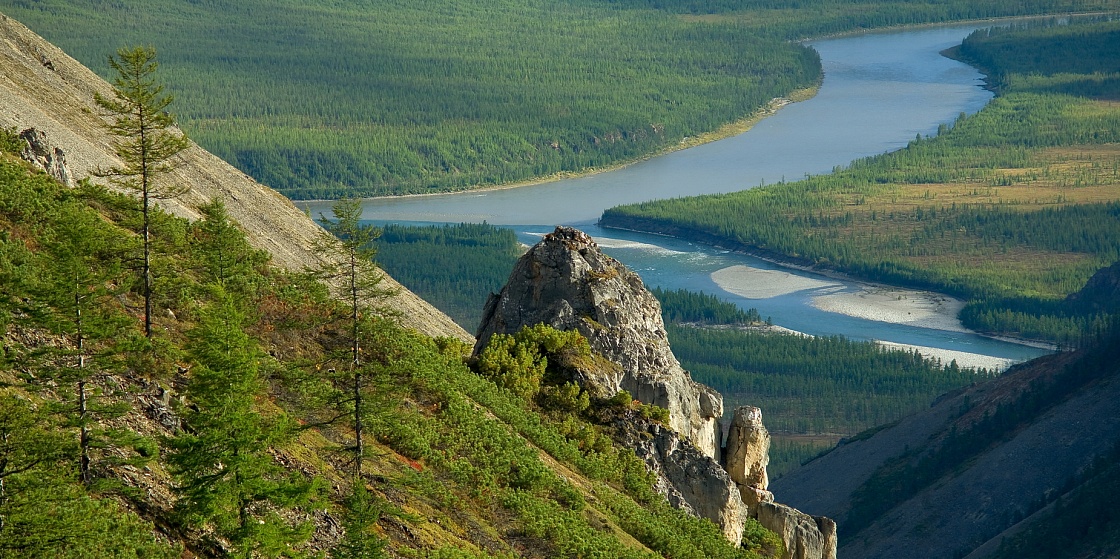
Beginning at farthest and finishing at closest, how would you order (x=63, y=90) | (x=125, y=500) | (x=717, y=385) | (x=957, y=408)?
(x=717, y=385), (x=957, y=408), (x=63, y=90), (x=125, y=500)

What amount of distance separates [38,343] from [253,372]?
18.9 feet

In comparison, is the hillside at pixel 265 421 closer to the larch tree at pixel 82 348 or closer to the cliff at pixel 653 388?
the larch tree at pixel 82 348

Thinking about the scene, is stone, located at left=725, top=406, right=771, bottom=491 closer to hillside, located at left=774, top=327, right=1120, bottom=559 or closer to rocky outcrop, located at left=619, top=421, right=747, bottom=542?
rocky outcrop, located at left=619, top=421, right=747, bottom=542

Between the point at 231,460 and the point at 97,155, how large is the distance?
113 feet

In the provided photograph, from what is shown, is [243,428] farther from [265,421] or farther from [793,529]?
[793,529]

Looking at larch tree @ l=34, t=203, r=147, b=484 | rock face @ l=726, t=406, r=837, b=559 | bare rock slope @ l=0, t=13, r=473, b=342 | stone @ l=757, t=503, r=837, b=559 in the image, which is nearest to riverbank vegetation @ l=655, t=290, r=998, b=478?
bare rock slope @ l=0, t=13, r=473, b=342

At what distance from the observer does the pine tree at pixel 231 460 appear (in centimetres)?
3966

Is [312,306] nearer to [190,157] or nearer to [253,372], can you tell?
[253,372]

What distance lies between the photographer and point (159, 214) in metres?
54.2

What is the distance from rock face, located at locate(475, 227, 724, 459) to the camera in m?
62.7

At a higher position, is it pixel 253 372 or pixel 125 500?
pixel 253 372

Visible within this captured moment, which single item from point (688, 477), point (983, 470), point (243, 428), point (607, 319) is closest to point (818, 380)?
point (983, 470)

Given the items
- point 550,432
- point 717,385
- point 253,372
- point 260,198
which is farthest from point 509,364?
point 717,385

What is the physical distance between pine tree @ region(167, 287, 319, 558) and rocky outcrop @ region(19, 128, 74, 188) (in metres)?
20.1
